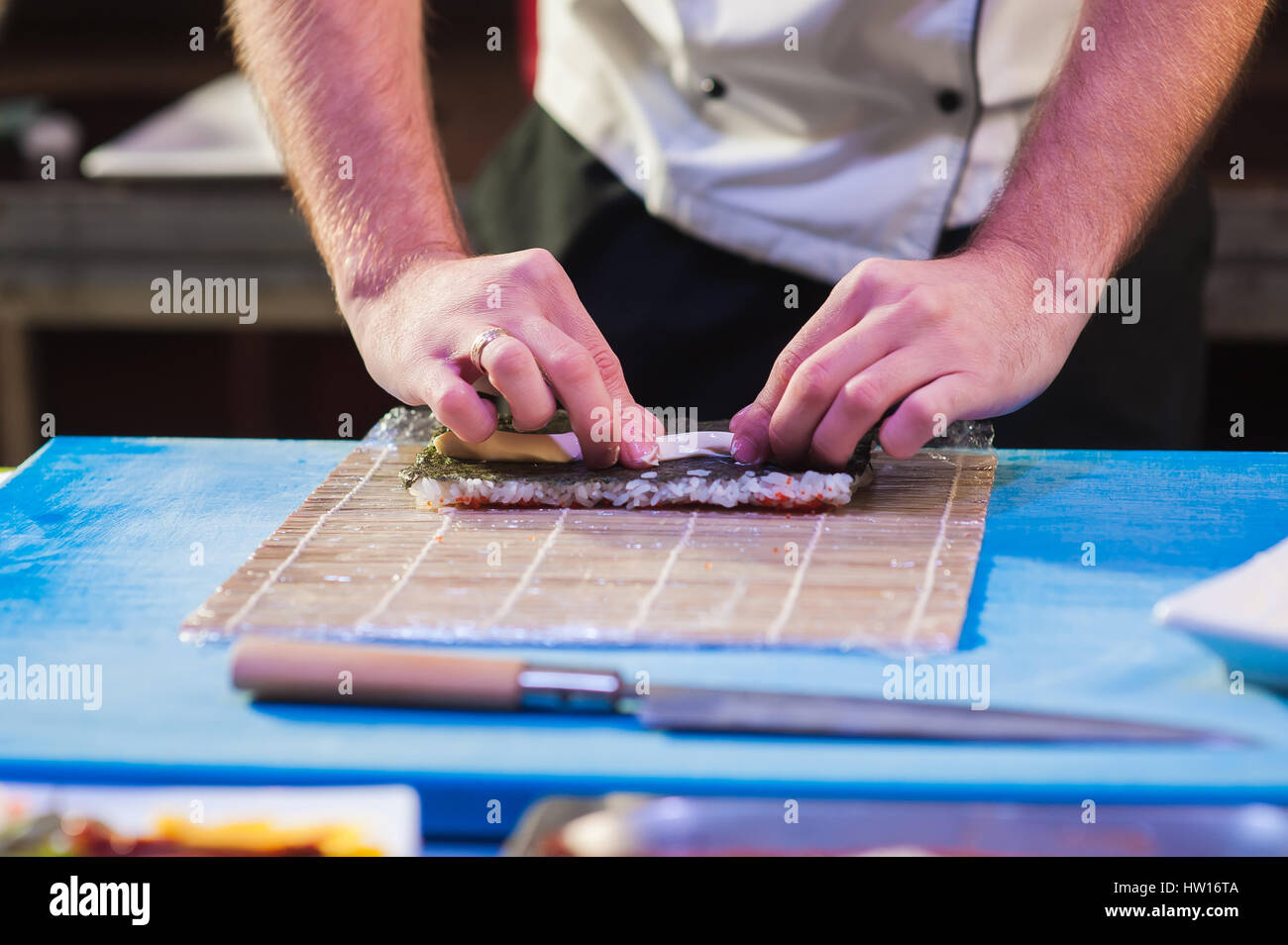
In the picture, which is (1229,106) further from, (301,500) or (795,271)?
(301,500)

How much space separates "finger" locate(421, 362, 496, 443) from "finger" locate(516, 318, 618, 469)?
0.06 m

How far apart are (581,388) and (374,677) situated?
358 millimetres

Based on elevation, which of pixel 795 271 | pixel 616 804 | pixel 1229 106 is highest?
pixel 1229 106

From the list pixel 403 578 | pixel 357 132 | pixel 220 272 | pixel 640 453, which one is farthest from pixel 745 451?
pixel 220 272

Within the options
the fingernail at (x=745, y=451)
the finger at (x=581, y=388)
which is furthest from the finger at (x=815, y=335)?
the finger at (x=581, y=388)

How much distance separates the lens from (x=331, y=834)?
735mm

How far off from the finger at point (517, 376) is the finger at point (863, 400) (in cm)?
20

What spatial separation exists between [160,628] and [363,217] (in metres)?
0.55

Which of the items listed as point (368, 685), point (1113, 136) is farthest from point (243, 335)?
point (368, 685)

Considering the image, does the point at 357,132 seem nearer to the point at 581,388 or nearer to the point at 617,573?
the point at 581,388

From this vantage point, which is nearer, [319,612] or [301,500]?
[319,612]

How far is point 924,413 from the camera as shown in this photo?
954mm

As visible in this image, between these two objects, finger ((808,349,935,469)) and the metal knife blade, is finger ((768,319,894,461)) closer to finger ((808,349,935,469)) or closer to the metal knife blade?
finger ((808,349,935,469))

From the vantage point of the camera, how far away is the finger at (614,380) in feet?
3.30
